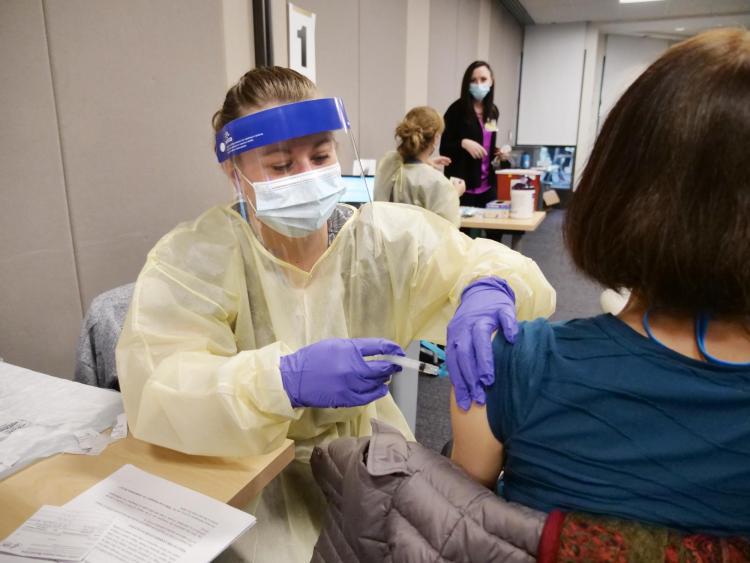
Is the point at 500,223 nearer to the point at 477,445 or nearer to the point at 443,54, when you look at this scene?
the point at 443,54

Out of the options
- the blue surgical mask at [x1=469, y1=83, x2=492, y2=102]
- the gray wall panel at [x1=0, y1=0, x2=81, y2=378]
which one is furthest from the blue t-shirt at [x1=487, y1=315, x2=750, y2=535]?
the blue surgical mask at [x1=469, y1=83, x2=492, y2=102]

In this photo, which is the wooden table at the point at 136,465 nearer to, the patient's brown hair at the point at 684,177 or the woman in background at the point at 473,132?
the patient's brown hair at the point at 684,177

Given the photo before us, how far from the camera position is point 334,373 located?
0.89 metres

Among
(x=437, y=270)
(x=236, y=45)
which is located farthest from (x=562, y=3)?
(x=437, y=270)

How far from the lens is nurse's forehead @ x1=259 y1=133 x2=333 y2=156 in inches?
41.9

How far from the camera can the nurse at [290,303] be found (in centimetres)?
87

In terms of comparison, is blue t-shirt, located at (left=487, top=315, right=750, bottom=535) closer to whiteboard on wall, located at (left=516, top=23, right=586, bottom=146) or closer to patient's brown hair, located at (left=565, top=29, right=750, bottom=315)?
patient's brown hair, located at (left=565, top=29, right=750, bottom=315)

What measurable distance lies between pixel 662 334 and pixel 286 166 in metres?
0.78

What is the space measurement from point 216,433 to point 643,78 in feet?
2.56

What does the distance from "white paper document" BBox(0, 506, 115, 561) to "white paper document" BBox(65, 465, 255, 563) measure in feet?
0.04

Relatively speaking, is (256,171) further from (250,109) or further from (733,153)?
(733,153)

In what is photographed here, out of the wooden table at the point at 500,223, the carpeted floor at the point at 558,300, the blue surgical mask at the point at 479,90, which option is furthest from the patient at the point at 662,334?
the blue surgical mask at the point at 479,90

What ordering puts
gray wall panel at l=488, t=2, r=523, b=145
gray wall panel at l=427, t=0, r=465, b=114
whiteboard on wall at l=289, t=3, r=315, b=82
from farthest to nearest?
gray wall panel at l=488, t=2, r=523, b=145, gray wall panel at l=427, t=0, r=465, b=114, whiteboard on wall at l=289, t=3, r=315, b=82

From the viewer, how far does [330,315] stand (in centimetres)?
115
